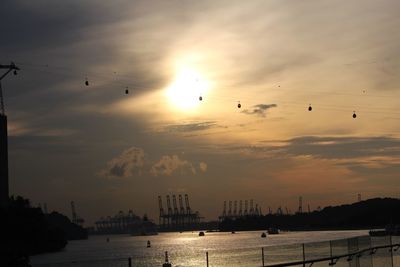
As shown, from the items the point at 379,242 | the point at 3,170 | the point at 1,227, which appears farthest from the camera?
the point at 1,227

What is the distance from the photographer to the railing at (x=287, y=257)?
27.0m

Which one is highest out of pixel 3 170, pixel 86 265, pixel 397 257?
pixel 3 170

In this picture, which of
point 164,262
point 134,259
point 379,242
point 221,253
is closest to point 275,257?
point 221,253

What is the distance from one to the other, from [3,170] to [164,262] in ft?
347

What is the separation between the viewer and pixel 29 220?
197m

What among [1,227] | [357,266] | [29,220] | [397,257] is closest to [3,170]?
[1,227]

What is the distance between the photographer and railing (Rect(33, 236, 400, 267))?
88.6 ft

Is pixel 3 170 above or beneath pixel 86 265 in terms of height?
above

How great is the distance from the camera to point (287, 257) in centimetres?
3319

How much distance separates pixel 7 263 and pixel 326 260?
15.8 meters

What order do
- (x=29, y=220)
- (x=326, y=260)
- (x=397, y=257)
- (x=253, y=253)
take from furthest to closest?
(x=29, y=220)
(x=397, y=257)
(x=326, y=260)
(x=253, y=253)

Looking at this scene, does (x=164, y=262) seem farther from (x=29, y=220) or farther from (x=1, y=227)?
(x=29, y=220)

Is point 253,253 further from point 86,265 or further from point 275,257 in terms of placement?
point 86,265

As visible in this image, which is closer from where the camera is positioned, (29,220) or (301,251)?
(301,251)
